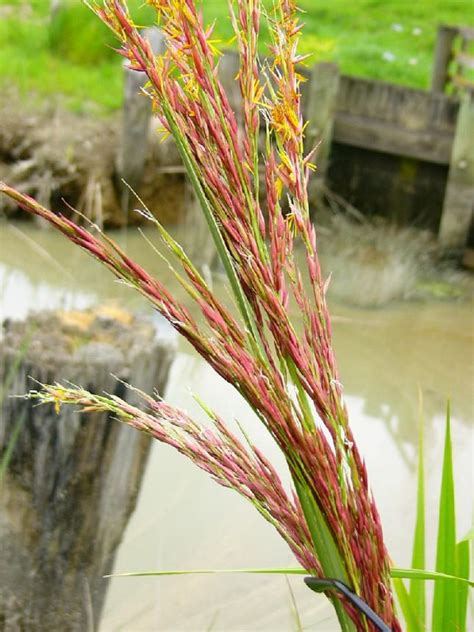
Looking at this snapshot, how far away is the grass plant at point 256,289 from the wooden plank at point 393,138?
20.0 feet

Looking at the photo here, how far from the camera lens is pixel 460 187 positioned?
6422mm

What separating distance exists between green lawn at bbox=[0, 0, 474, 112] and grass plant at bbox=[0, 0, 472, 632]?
21.6ft

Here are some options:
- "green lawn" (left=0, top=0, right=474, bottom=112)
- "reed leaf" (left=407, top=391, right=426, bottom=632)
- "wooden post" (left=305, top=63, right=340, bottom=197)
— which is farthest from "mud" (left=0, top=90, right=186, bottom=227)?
"reed leaf" (left=407, top=391, right=426, bottom=632)

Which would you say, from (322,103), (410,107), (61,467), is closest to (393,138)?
(410,107)

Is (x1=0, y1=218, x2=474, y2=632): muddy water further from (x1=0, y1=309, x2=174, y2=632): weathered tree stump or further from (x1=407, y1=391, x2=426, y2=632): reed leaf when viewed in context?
(x1=407, y1=391, x2=426, y2=632): reed leaf

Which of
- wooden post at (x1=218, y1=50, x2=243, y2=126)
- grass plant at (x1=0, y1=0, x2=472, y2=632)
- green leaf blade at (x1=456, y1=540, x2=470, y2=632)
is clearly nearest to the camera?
grass plant at (x1=0, y1=0, x2=472, y2=632)

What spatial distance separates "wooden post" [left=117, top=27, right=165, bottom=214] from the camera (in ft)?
21.1

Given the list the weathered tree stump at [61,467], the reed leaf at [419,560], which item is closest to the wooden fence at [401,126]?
the weathered tree stump at [61,467]

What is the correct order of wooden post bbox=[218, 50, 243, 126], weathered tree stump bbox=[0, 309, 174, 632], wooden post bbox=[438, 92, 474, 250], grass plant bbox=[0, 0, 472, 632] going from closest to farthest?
grass plant bbox=[0, 0, 472, 632]
weathered tree stump bbox=[0, 309, 174, 632]
wooden post bbox=[218, 50, 243, 126]
wooden post bbox=[438, 92, 474, 250]

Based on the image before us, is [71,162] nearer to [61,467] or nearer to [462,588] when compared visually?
[61,467]

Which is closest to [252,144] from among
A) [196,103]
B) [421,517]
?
[196,103]

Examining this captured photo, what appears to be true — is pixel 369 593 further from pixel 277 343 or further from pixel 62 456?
pixel 62 456

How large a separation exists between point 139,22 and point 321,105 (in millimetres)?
1725

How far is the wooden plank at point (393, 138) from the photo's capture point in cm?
662
